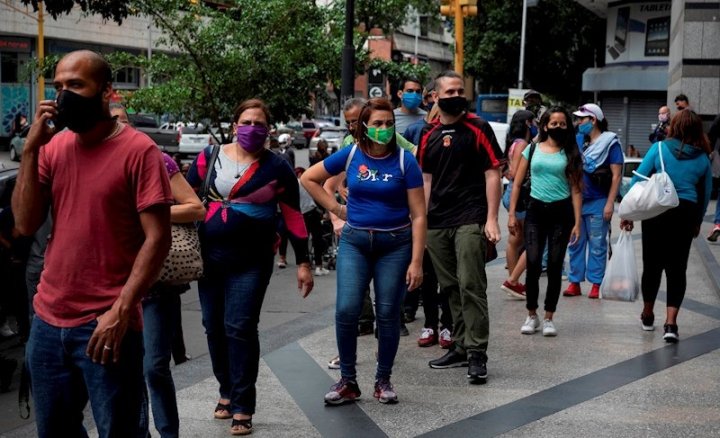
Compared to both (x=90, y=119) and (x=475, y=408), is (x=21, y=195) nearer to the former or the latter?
(x=90, y=119)

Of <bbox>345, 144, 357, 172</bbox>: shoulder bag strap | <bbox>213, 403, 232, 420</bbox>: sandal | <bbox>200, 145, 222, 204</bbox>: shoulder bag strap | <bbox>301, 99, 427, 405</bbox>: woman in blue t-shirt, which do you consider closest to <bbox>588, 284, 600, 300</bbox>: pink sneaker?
<bbox>301, 99, 427, 405</bbox>: woman in blue t-shirt

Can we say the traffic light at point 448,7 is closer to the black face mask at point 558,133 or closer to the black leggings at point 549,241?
the black face mask at point 558,133

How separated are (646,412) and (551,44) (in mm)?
51766

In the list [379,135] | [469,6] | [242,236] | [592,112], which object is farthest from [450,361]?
[469,6]

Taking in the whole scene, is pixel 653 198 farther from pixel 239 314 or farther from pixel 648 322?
pixel 239 314

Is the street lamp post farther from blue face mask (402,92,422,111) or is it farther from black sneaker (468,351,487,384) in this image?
black sneaker (468,351,487,384)

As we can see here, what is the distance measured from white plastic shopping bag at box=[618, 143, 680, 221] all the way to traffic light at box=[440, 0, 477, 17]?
32.8 feet

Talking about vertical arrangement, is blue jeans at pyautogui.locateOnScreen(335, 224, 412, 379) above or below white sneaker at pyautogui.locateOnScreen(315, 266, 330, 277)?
above

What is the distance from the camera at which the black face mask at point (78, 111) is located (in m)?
3.91

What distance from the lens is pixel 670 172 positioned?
29.6 ft

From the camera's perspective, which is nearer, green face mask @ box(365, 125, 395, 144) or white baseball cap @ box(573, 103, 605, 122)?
green face mask @ box(365, 125, 395, 144)

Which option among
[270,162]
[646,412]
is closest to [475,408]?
[646,412]

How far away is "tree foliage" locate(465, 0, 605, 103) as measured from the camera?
5462 centimetres

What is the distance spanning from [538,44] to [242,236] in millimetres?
52175
